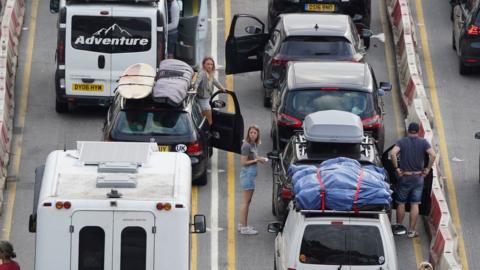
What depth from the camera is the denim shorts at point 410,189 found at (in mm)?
26594

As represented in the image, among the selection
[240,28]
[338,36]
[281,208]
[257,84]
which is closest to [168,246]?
[281,208]

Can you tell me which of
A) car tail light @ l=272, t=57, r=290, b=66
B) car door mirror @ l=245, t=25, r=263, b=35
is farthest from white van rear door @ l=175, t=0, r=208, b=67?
car tail light @ l=272, t=57, r=290, b=66

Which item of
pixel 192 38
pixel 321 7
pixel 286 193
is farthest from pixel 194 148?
pixel 321 7

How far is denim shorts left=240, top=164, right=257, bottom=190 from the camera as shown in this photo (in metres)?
26.9

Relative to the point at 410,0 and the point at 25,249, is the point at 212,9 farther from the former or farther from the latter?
the point at 25,249

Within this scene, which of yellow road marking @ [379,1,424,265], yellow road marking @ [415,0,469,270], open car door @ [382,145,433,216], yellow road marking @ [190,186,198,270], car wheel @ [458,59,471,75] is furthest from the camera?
car wheel @ [458,59,471,75]

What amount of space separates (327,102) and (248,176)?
2.32m

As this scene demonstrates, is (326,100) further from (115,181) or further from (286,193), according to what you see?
(115,181)

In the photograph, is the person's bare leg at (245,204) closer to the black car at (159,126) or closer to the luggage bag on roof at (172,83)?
the black car at (159,126)

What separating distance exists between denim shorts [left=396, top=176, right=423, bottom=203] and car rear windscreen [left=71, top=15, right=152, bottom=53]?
266 inches

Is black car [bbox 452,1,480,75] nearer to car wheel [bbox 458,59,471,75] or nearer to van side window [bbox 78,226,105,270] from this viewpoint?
car wheel [bbox 458,59,471,75]

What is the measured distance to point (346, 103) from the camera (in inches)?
1126

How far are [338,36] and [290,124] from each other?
11.0 ft

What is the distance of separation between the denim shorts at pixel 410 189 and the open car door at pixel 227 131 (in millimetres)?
3385
